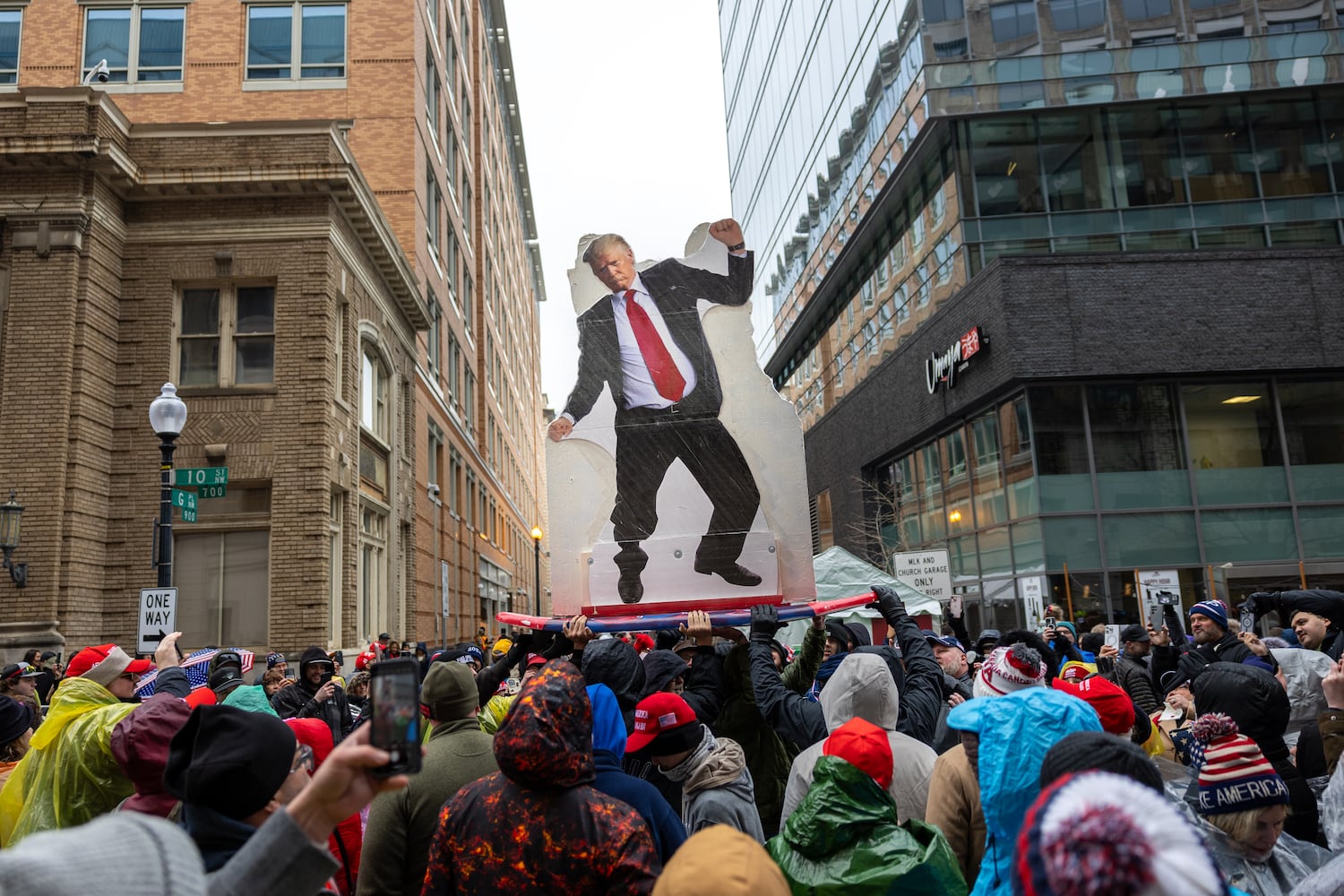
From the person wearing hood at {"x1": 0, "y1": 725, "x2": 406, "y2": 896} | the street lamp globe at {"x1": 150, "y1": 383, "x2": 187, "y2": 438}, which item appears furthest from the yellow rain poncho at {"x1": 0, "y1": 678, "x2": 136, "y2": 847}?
the street lamp globe at {"x1": 150, "y1": 383, "x2": 187, "y2": 438}

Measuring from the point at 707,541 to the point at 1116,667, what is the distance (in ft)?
12.7

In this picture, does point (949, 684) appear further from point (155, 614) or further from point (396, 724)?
point (155, 614)

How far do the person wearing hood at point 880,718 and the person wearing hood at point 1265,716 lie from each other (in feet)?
4.32

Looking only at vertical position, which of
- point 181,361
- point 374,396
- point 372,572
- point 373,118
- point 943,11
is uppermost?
point 943,11

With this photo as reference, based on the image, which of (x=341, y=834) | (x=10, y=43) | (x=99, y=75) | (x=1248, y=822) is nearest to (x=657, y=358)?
(x=341, y=834)

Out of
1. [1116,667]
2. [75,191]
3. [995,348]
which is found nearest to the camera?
[1116,667]

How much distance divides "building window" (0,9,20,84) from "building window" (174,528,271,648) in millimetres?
16325

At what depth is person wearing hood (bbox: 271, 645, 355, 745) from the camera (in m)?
7.22

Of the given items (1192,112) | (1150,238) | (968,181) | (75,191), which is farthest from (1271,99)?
(75,191)

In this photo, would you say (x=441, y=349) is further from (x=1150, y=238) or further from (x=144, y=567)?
(x=1150, y=238)

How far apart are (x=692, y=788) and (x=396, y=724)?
2151 mm

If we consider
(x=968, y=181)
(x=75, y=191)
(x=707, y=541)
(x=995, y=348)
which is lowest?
(x=707, y=541)

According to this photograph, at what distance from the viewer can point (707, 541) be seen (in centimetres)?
743

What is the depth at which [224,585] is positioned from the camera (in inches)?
669
